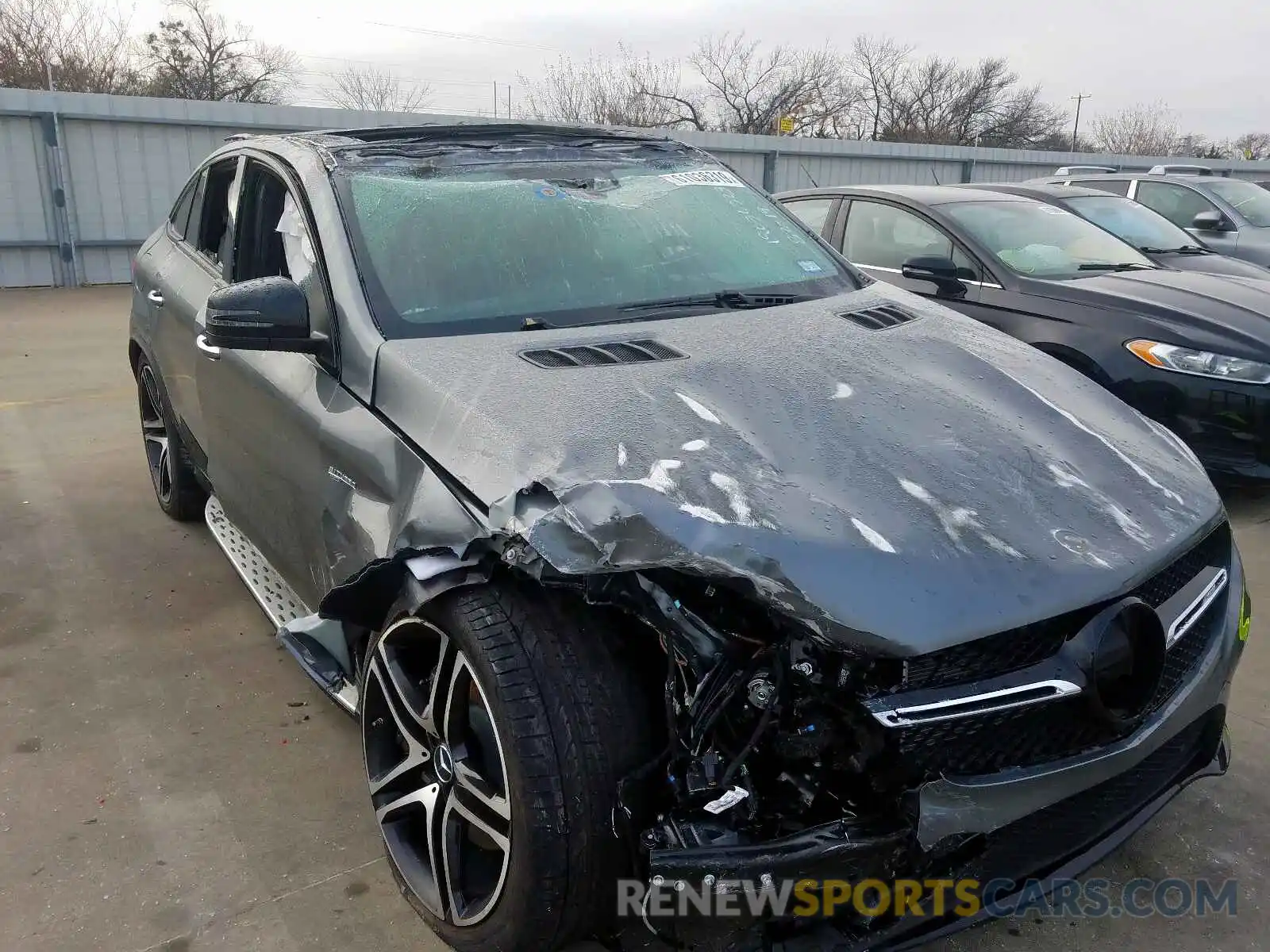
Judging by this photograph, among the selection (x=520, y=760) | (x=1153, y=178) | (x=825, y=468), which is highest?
(x=1153, y=178)

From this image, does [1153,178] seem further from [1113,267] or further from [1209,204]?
[1113,267]

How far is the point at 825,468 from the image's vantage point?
2031mm

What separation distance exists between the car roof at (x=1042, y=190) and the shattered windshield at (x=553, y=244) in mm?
4091

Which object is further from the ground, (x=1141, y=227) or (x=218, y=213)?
(x=218, y=213)

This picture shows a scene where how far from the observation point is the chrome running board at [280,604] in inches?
105

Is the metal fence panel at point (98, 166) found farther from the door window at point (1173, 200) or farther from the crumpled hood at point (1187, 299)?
the crumpled hood at point (1187, 299)

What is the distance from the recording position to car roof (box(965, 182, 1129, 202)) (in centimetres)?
716

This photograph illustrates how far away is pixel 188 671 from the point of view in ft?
11.5

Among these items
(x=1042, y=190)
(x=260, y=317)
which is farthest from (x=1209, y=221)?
(x=260, y=317)

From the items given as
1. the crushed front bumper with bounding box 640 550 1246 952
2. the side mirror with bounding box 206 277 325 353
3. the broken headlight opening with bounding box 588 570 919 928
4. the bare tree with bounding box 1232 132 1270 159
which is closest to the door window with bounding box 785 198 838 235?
the side mirror with bounding box 206 277 325 353

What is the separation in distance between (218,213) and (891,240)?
398 centimetres

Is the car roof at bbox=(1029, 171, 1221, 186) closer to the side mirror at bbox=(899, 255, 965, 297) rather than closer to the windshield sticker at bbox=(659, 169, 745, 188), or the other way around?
the side mirror at bbox=(899, 255, 965, 297)

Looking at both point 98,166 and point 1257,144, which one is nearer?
point 98,166

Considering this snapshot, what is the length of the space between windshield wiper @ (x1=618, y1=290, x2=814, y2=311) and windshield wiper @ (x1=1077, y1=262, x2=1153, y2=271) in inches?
138
